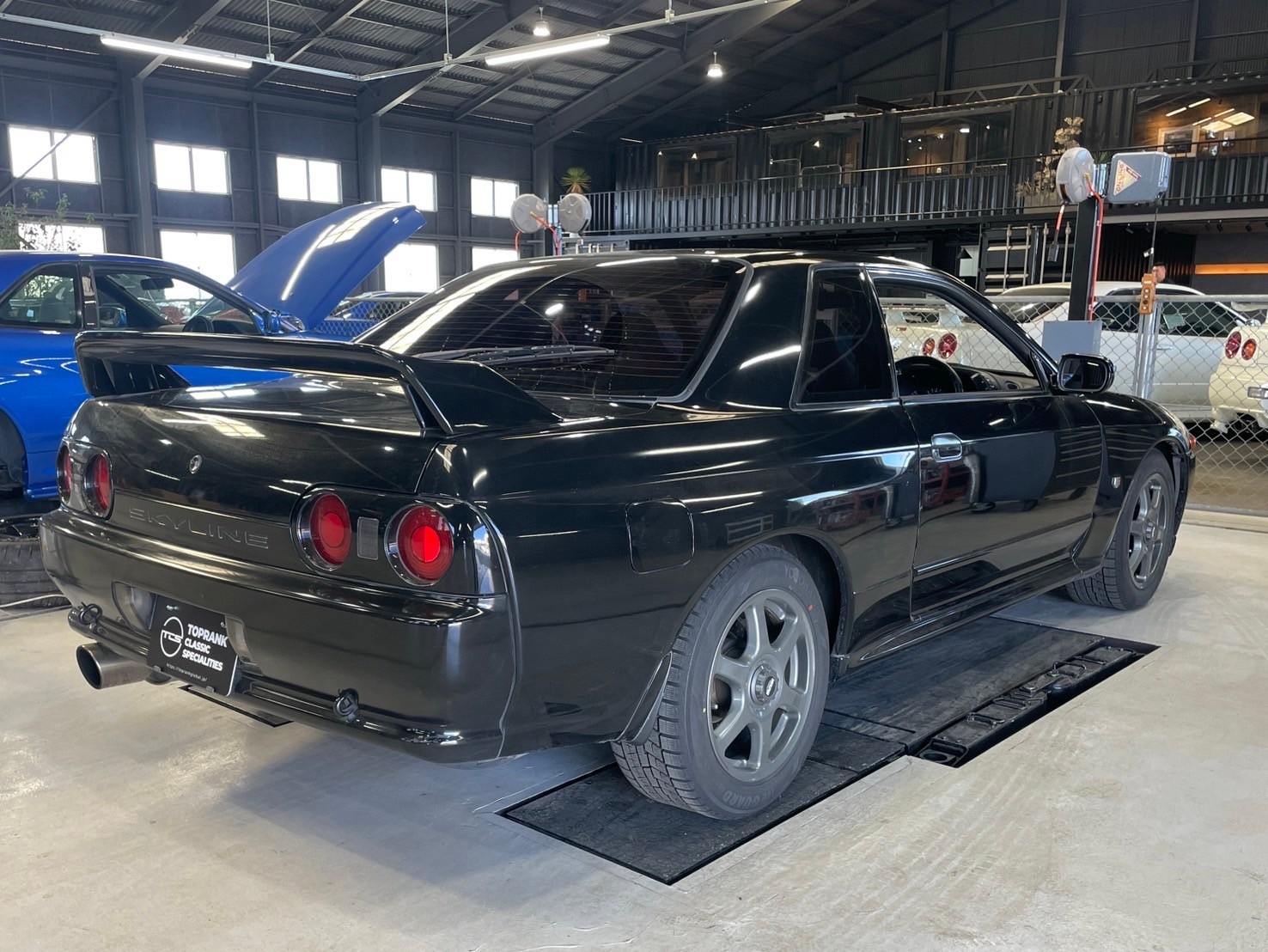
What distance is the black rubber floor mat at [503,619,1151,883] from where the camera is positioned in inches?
94.4

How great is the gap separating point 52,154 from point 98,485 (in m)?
22.1

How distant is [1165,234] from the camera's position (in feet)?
70.7

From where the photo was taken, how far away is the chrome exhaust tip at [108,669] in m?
2.45

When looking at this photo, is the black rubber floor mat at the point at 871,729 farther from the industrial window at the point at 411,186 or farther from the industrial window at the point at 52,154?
the industrial window at the point at 411,186

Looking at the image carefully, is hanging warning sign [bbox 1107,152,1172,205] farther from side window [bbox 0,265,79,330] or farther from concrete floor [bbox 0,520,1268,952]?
side window [bbox 0,265,79,330]

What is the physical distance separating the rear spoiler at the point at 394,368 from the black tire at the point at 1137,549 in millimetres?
2868

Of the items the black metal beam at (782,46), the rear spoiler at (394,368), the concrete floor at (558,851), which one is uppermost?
the black metal beam at (782,46)

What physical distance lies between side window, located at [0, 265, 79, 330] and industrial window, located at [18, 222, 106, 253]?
12901 millimetres

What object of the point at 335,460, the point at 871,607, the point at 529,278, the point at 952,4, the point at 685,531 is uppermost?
the point at 952,4

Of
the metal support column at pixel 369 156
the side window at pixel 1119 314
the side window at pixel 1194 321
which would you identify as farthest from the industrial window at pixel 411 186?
the side window at pixel 1194 321

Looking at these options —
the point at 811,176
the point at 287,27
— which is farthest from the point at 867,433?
the point at 811,176

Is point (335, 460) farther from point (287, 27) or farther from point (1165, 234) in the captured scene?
point (1165, 234)

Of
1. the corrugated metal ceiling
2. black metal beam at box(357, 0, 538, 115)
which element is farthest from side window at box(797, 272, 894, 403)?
black metal beam at box(357, 0, 538, 115)

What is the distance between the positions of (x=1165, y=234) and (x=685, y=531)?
22833 millimetres
